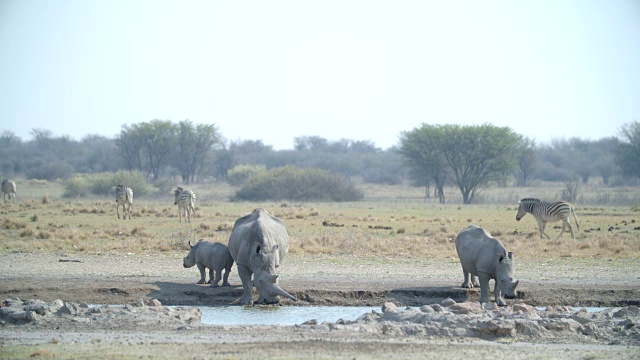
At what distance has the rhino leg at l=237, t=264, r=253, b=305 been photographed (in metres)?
16.4

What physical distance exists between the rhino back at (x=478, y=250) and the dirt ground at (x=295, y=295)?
762 mm

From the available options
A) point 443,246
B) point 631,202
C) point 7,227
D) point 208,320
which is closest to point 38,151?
point 631,202

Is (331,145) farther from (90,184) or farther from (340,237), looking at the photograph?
(340,237)

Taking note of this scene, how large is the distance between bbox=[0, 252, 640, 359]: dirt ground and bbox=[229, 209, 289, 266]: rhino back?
793mm

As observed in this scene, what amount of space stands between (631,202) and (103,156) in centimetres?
6978

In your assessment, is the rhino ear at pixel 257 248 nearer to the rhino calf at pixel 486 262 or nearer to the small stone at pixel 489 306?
the rhino calf at pixel 486 262

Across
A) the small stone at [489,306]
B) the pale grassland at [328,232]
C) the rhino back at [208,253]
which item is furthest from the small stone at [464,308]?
the pale grassland at [328,232]

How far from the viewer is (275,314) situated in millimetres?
15531

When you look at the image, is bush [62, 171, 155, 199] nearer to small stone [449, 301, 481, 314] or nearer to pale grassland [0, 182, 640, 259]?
pale grassland [0, 182, 640, 259]

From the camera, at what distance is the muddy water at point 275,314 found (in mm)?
14836

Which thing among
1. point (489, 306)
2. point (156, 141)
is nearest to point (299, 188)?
point (156, 141)

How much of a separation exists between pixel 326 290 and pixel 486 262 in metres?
3.20

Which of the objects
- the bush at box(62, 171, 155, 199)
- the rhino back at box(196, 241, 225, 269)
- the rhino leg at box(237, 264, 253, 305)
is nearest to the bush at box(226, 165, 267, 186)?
the bush at box(62, 171, 155, 199)

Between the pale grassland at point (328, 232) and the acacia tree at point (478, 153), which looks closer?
the pale grassland at point (328, 232)
